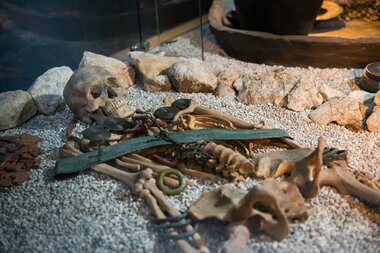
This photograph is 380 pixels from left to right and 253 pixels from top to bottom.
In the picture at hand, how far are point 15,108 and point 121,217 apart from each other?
145 cm

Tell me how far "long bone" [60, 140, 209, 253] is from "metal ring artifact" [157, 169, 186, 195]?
35mm

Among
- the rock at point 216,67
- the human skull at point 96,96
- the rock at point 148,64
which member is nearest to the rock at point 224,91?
the rock at point 216,67

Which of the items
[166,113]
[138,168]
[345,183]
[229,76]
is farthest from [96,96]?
[345,183]

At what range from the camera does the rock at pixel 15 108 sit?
290 cm

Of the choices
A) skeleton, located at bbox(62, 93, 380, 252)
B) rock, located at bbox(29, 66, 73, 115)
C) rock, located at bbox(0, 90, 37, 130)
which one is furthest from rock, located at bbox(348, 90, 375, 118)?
rock, located at bbox(0, 90, 37, 130)

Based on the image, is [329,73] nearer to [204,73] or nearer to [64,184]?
[204,73]

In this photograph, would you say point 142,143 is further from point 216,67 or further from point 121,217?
point 216,67

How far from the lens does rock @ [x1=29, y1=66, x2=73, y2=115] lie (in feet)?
10.2

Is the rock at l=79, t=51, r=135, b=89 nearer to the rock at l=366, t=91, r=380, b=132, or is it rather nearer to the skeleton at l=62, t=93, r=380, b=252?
the skeleton at l=62, t=93, r=380, b=252

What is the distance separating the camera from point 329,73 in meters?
3.53

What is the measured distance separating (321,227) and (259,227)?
0.30 metres

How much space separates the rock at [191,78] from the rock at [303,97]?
638mm

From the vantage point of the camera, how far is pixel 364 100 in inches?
117

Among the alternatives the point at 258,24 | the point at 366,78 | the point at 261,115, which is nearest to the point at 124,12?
the point at 258,24
